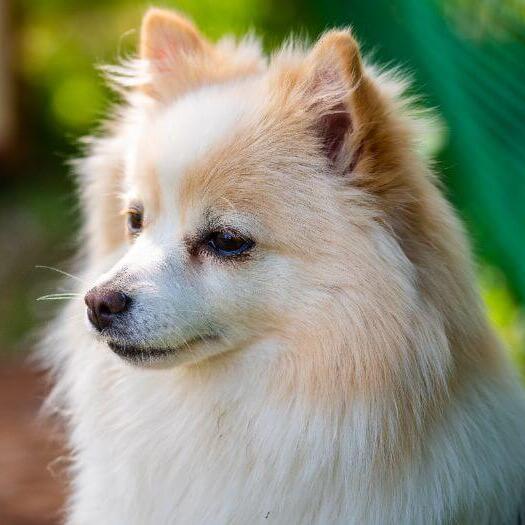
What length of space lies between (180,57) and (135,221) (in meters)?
0.59

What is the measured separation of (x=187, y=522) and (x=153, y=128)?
3.93 feet

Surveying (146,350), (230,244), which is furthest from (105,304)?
(230,244)

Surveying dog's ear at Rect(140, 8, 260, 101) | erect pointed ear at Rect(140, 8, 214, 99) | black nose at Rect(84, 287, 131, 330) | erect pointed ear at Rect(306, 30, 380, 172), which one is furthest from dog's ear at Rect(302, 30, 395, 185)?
black nose at Rect(84, 287, 131, 330)

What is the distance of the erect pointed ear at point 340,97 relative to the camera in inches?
96.1

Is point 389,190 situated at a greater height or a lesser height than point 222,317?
greater

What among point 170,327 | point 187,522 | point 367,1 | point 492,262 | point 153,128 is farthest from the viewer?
point 367,1

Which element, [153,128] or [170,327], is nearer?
[170,327]

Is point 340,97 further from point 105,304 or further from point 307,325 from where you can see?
point 105,304

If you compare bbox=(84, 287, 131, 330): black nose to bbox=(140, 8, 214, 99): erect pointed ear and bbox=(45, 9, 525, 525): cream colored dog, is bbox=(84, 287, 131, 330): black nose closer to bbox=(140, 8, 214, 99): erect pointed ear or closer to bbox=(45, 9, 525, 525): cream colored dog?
bbox=(45, 9, 525, 525): cream colored dog

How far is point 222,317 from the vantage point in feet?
8.34

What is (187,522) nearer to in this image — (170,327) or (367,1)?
(170,327)

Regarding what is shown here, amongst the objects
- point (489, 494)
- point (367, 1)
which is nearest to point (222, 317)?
point (489, 494)

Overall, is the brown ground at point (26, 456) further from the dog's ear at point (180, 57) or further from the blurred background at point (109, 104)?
the dog's ear at point (180, 57)

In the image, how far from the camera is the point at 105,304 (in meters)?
2.47
